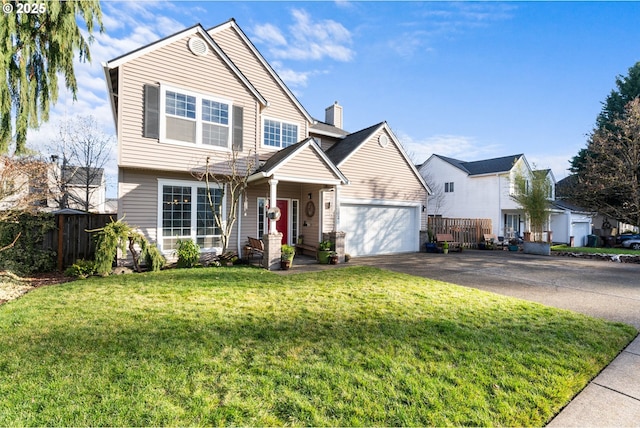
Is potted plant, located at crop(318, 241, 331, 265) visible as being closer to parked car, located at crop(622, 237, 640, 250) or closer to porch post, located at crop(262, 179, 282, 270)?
porch post, located at crop(262, 179, 282, 270)

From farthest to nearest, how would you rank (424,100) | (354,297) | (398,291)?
(424,100), (398,291), (354,297)

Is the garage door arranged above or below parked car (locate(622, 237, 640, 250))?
above

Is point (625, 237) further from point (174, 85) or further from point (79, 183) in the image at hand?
point (79, 183)

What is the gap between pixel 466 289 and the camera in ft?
23.0

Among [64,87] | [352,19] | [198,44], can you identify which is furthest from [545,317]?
[64,87]

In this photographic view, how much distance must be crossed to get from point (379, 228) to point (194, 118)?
9.32 meters

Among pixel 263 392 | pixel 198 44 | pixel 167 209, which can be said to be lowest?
pixel 263 392

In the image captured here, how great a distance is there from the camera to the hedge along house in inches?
366

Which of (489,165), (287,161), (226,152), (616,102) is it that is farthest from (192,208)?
(616,102)

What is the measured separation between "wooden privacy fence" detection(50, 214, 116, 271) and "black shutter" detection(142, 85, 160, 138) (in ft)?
10.4

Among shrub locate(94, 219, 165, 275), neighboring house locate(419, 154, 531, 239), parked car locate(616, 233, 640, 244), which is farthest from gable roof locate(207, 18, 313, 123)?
parked car locate(616, 233, 640, 244)

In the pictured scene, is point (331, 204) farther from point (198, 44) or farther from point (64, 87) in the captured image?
point (64, 87)

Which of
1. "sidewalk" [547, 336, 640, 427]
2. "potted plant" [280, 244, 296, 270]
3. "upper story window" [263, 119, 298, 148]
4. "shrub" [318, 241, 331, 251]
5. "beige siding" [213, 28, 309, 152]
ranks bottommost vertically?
"sidewalk" [547, 336, 640, 427]

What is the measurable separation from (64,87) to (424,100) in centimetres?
1445
